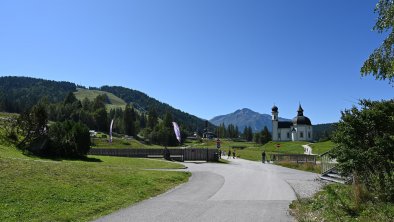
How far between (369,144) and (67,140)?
2744cm

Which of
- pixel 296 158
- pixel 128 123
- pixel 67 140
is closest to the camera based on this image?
pixel 67 140

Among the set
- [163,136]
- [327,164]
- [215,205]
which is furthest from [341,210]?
[163,136]

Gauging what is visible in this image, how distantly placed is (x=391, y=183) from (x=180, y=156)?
37651mm

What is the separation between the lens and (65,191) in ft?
50.0

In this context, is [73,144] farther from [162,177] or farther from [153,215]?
[153,215]

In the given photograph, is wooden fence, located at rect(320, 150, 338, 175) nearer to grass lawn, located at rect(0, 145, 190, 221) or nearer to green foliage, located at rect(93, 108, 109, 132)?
grass lawn, located at rect(0, 145, 190, 221)

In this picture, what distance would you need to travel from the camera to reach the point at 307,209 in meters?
14.0

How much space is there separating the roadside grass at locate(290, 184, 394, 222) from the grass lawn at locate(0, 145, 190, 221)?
679 centimetres

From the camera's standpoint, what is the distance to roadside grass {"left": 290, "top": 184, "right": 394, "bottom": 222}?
11.1 metres

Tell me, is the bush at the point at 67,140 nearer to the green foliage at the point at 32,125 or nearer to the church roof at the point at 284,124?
the green foliage at the point at 32,125

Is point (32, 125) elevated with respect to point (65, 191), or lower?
elevated

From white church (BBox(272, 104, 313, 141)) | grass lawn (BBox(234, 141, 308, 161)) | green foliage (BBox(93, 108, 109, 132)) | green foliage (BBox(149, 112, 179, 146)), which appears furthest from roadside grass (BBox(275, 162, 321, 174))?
green foliage (BBox(93, 108, 109, 132))

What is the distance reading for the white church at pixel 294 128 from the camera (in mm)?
144875

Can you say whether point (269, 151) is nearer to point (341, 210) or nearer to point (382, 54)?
point (341, 210)
